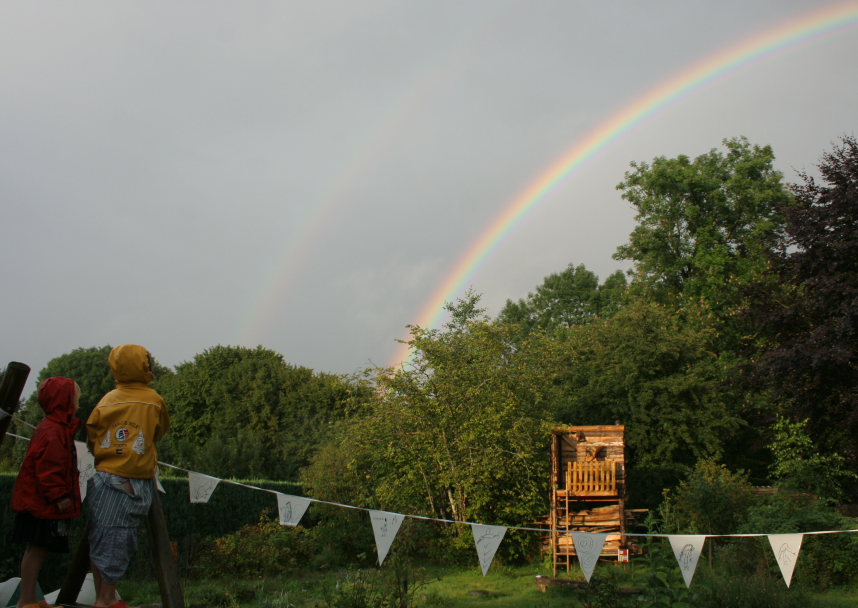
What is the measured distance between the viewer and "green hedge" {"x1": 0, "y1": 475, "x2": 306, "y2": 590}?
27.7ft

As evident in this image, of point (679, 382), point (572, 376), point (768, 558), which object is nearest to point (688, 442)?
point (679, 382)

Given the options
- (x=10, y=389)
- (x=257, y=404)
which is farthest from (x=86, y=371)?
(x=10, y=389)

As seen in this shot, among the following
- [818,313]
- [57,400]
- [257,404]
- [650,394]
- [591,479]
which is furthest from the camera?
[257,404]

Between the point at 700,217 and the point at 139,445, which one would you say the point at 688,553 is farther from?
the point at 700,217

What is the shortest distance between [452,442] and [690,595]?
6406 millimetres

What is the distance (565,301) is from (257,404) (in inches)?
782

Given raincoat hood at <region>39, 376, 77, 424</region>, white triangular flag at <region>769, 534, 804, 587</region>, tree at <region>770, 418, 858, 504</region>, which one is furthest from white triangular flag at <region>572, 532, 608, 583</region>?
tree at <region>770, 418, 858, 504</region>

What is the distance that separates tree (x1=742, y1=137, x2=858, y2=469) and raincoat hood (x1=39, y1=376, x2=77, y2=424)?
10.7 m

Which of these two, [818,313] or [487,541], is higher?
[818,313]

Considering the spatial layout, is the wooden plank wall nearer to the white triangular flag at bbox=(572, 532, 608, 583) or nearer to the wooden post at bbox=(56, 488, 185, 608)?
the white triangular flag at bbox=(572, 532, 608, 583)

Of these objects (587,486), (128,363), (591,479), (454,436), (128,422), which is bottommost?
(128,422)

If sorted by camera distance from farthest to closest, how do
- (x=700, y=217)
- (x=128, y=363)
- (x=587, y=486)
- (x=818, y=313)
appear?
(x=700, y=217) → (x=587, y=486) → (x=818, y=313) → (x=128, y=363)

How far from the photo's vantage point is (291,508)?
680 centimetres

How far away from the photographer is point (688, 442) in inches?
680
